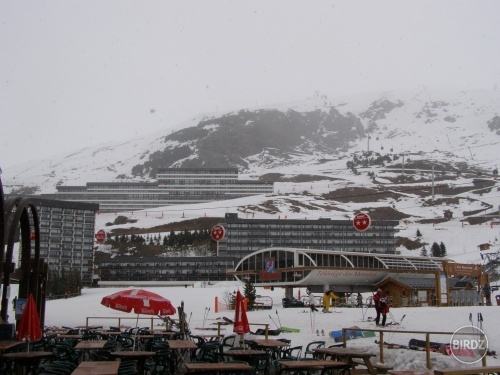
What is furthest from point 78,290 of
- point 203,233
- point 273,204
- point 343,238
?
point 273,204

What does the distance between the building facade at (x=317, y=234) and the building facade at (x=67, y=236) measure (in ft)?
67.6

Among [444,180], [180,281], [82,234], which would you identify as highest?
[444,180]

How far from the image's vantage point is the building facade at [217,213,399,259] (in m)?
85.6

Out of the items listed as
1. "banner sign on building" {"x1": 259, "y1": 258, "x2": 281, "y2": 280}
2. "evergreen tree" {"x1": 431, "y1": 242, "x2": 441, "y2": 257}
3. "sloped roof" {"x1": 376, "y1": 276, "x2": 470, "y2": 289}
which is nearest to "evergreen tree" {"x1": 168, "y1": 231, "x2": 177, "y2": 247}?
"evergreen tree" {"x1": 431, "y1": 242, "x2": 441, "y2": 257}

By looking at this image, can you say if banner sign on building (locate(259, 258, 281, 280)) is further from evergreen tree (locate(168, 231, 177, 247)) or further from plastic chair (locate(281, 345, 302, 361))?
evergreen tree (locate(168, 231, 177, 247))

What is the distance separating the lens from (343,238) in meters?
88.4

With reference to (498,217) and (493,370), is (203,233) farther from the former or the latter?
(493,370)

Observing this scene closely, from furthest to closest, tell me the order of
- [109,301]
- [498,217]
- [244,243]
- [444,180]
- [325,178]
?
[325,178], [444,180], [498,217], [244,243], [109,301]

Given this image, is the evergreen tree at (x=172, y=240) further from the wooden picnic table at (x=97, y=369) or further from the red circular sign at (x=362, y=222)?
the wooden picnic table at (x=97, y=369)

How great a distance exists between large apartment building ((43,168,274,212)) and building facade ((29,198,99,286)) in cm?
9420

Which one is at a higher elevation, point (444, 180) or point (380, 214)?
point (444, 180)

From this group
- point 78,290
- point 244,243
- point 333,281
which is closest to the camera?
point 333,281

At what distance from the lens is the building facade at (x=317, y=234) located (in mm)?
85625

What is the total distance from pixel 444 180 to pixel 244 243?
105 m
